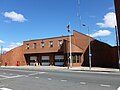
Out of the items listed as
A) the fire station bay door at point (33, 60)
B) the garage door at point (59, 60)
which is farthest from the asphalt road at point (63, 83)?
the fire station bay door at point (33, 60)

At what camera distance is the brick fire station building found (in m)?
46.0

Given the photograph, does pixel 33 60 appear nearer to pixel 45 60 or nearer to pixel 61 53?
pixel 45 60

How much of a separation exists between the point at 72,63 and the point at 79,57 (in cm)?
209

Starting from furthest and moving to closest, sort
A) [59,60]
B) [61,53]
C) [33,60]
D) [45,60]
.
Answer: [33,60] → [45,60] → [59,60] → [61,53]

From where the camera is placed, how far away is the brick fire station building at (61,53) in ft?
151

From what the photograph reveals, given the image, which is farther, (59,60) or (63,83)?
(59,60)

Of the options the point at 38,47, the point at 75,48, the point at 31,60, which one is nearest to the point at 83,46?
the point at 75,48

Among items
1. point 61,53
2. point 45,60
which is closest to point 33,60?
point 45,60

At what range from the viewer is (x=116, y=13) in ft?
143

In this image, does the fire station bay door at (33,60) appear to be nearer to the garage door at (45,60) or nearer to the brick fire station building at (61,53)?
the brick fire station building at (61,53)

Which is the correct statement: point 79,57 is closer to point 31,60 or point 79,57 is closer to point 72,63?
point 72,63

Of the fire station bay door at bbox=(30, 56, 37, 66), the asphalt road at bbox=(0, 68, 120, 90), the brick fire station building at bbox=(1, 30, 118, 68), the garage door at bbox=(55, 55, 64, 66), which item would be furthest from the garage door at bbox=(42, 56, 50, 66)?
the asphalt road at bbox=(0, 68, 120, 90)

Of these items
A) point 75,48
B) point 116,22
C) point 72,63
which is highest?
point 116,22

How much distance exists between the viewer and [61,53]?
5306 centimetres
